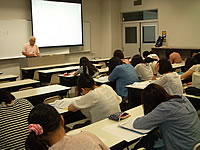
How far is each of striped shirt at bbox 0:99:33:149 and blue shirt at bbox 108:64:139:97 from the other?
267 cm

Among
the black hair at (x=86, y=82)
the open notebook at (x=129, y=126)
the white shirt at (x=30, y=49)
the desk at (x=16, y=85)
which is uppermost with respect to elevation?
the white shirt at (x=30, y=49)

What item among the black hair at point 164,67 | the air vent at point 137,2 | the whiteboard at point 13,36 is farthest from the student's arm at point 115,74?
the air vent at point 137,2

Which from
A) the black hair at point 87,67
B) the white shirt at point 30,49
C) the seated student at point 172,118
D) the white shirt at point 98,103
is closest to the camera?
the seated student at point 172,118

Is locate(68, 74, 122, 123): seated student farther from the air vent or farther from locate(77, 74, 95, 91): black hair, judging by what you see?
the air vent

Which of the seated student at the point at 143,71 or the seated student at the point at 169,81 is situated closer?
the seated student at the point at 169,81

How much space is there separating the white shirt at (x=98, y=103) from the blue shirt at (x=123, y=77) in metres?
1.89

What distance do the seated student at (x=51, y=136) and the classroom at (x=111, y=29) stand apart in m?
5.31

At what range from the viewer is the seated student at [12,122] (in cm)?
238

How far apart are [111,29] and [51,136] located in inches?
402

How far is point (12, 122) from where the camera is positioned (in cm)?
243

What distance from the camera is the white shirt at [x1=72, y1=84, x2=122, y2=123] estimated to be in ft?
9.55

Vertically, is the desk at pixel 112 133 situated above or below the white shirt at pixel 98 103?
below

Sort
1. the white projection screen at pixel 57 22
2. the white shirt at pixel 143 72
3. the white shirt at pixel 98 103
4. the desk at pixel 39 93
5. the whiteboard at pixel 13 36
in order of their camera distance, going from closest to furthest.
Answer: the white shirt at pixel 98 103 → the desk at pixel 39 93 → the white shirt at pixel 143 72 → the whiteboard at pixel 13 36 → the white projection screen at pixel 57 22

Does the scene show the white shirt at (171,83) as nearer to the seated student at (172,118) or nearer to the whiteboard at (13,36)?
the seated student at (172,118)
